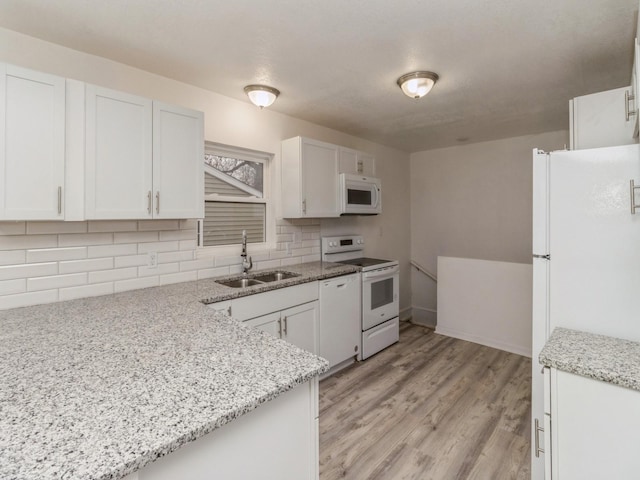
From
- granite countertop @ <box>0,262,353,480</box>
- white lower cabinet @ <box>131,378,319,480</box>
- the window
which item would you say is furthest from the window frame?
white lower cabinet @ <box>131,378,319,480</box>

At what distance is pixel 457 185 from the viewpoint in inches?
183

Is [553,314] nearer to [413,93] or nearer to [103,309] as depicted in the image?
[413,93]

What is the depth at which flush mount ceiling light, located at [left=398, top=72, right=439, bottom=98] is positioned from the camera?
92.7 inches

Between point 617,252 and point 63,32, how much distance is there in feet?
10.1

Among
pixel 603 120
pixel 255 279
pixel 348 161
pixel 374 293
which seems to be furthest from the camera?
pixel 348 161

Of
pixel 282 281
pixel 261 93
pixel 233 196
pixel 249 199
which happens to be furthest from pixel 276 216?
pixel 261 93

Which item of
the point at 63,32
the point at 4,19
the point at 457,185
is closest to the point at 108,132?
the point at 63,32

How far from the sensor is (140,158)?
2043 mm

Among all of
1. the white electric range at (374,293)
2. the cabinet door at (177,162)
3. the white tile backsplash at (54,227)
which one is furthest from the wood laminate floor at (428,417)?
the white tile backsplash at (54,227)

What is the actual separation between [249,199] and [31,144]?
5.45ft

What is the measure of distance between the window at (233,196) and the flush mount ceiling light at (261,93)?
518 mm

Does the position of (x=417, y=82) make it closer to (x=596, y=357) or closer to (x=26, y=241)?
(x=596, y=357)

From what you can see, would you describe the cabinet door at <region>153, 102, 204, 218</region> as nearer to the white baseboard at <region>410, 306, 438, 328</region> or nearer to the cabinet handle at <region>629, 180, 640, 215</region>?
the cabinet handle at <region>629, 180, 640, 215</region>

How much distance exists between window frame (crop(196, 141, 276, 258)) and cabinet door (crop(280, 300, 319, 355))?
0.75 m
